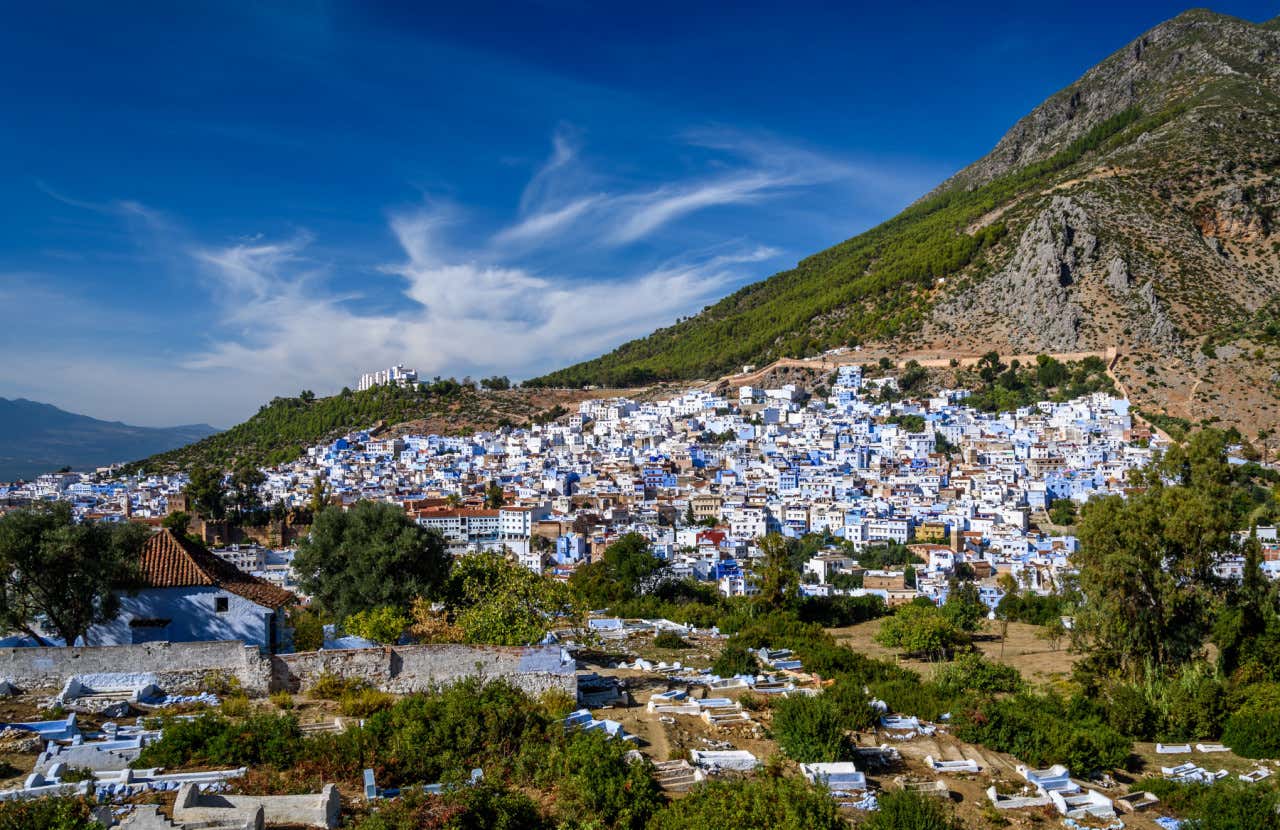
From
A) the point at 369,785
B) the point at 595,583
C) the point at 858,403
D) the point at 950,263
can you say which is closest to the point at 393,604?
the point at 369,785

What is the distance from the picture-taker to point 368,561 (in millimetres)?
15984

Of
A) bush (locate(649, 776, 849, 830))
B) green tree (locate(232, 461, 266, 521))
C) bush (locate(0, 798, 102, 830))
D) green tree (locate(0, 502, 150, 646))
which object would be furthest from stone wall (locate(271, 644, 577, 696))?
green tree (locate(232, 461, 266, 521))

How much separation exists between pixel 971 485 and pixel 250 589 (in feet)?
143

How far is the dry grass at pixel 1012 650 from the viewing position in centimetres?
1892

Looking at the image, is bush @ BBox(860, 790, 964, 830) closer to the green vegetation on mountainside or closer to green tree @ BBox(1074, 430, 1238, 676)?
green tree @ BBox(1074, 430, 1238, 676)

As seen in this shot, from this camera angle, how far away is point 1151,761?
1263 cm

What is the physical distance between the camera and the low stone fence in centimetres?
1049

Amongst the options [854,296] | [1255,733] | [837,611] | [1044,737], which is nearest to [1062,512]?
[837,611]

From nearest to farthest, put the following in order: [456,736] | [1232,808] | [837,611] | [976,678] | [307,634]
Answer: [1232,808] → [456,736] → [307,634] → [976,678] → [837,611]

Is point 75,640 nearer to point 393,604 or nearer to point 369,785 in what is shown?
point 393,604

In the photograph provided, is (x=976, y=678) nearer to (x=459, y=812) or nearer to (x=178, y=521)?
(x=459, y=812)

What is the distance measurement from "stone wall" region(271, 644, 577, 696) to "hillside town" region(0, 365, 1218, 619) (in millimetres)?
18853

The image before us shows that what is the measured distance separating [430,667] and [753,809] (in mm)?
5501

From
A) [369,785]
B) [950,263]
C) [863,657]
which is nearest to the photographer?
[369,785]
